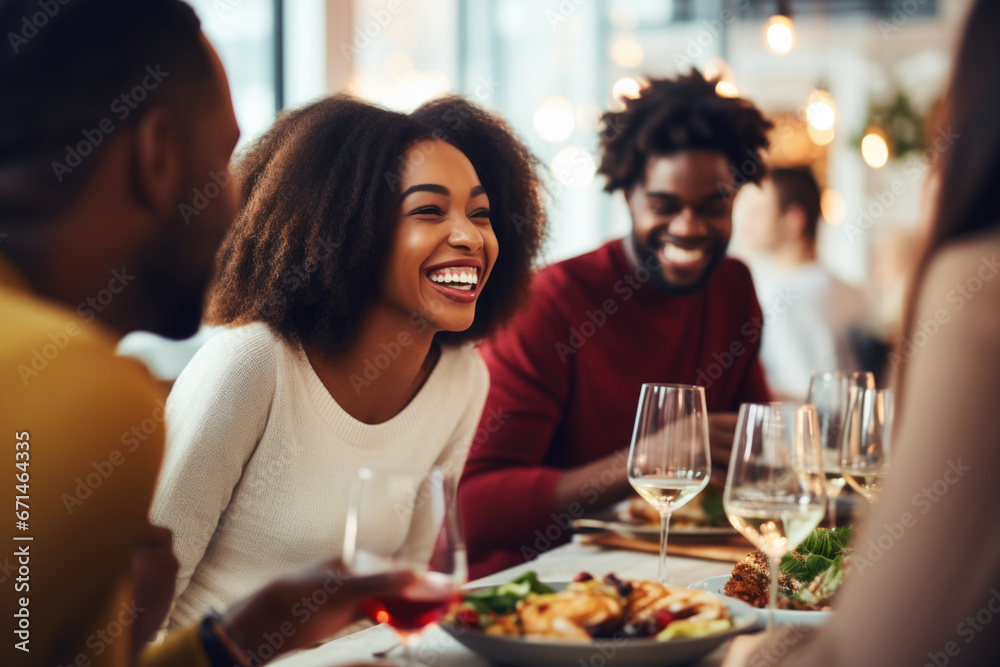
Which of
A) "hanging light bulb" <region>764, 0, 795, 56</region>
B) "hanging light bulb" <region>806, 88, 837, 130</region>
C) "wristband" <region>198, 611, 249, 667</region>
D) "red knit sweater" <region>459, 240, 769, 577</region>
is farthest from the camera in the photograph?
"hanging light bulb" <region>806, 88, 837, 130</region>

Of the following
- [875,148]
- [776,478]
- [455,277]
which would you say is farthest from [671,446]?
[875,148]

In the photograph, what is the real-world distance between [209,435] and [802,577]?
778 millimetres

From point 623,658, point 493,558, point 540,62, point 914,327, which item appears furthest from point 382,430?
point 540,62

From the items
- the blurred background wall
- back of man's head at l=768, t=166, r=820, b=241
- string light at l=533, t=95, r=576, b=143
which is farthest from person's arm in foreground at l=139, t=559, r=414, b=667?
string light at l=533, t=95, r=576, b=143

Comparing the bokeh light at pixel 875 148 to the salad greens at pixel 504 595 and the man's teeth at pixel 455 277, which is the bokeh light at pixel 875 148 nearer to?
the man's teeth at pixel 455 277

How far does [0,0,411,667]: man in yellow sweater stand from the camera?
2.17 feet

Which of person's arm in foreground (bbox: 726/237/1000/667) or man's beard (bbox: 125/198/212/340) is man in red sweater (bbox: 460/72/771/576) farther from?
person's arm in foreground (bbox: 726/237/1000/667)

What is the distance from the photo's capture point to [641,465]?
1.13m

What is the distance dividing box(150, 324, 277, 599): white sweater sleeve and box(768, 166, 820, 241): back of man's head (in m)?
3.23

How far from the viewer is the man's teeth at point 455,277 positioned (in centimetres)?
142

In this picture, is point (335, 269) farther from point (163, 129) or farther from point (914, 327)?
point (914, 327)

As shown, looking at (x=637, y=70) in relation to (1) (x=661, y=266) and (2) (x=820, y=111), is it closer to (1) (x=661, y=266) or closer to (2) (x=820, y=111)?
(2) (x=820, y=111)

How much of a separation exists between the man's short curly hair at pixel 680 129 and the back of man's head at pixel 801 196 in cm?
205

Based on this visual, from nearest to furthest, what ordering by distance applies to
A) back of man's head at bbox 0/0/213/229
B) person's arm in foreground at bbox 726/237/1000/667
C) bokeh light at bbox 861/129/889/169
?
1. person's arm in foreground at bbox 726/237/1000/667
2. back of man's head at bbox 0/0/213/229
3. bokeh light at bbox 861/129/889/169
